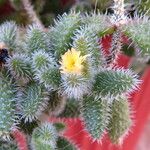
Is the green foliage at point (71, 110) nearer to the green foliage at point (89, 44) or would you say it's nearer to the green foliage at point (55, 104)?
the green foliage at point (55, 104)

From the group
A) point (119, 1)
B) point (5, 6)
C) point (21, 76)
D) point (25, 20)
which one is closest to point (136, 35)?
point (119, 1)

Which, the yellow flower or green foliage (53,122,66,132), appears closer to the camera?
the yellow flower

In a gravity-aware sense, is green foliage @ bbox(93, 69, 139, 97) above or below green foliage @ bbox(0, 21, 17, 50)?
below

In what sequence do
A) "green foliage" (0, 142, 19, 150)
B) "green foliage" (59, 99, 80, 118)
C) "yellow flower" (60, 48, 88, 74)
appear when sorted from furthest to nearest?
1. "green foliage" (59, 99, 80, 118)
2. "green foliage" (0, 142, 19, 150)
3. "yellow flower" (60, 48, 88, 74)

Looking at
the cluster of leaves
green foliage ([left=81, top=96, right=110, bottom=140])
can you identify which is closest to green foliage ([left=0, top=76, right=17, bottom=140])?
the cluster of leaves

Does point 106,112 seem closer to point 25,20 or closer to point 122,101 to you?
point 122,101

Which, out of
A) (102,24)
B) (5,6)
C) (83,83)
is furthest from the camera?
(5,6)

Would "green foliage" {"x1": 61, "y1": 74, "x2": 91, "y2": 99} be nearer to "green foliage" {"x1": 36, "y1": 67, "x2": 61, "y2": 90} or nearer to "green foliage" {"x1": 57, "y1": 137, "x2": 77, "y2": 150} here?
"green foliage" {"x1": 36, "y1": 67, "x2": 61, "y2": 90}

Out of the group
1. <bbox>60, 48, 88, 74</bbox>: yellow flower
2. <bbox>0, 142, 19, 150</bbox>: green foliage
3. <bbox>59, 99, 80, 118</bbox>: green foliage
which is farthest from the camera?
<bbox>59, 99, 80, 118</bbox>: green foliage
